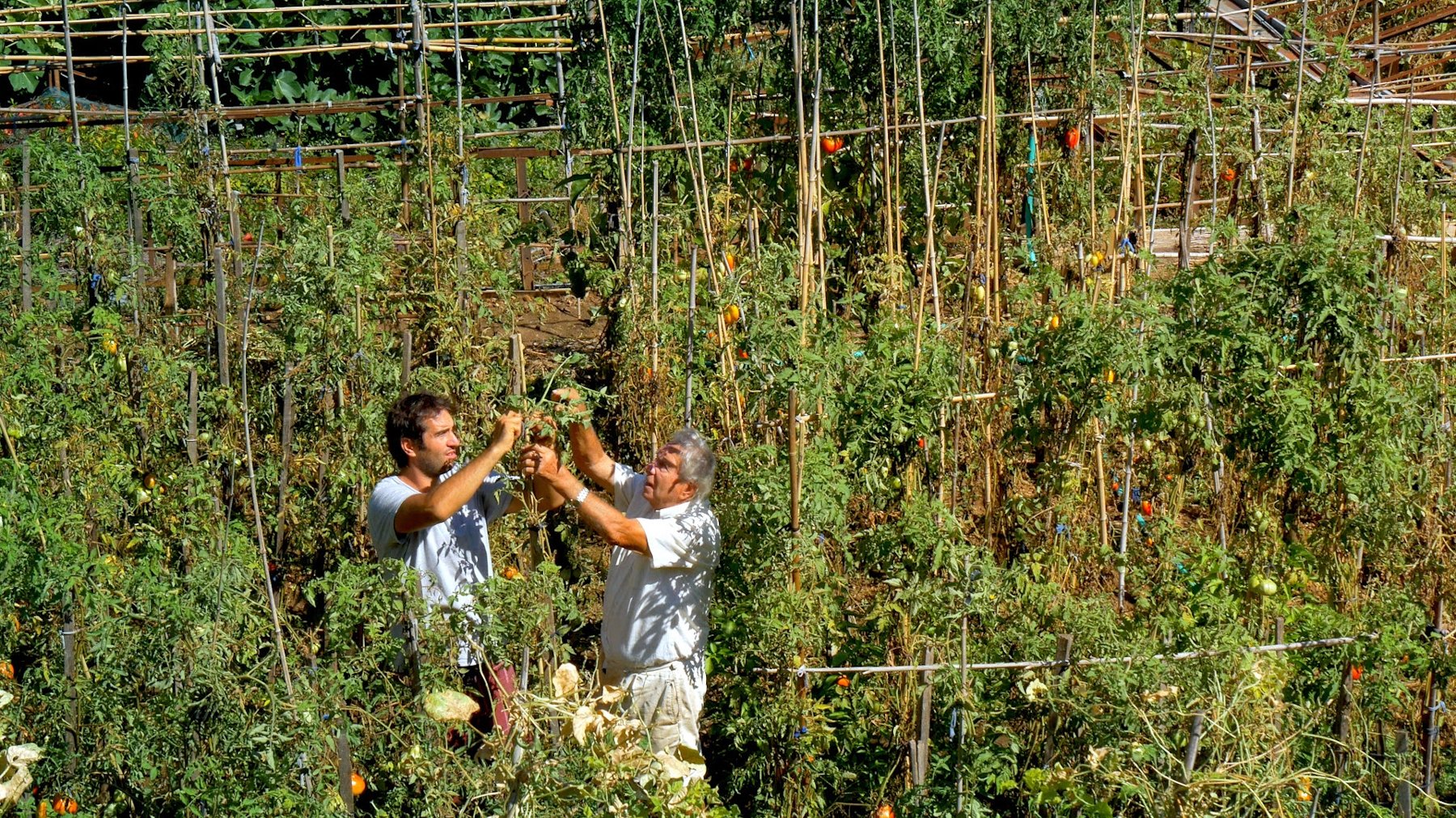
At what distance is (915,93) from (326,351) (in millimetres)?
2386

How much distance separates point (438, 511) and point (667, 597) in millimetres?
570

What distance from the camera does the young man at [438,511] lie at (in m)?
3.29

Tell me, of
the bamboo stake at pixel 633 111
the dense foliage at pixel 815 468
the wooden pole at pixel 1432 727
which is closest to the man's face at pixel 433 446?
the dense foliage at pixel 815 468

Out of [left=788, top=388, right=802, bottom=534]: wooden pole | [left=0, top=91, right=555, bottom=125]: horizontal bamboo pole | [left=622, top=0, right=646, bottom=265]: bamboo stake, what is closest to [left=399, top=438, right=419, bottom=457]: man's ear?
[left=788, top=388, right=802, bottom=534]: wooden pole

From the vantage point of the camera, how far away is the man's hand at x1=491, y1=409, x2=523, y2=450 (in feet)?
10.3

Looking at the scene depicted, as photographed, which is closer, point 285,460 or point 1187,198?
point 285,460

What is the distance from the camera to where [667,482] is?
3.44 metres

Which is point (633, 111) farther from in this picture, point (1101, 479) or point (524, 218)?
point (524, 218)

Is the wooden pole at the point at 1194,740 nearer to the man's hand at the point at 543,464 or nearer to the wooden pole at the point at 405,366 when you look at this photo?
the man's hand at the point at 543,464

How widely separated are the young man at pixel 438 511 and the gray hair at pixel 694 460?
12.3 inches

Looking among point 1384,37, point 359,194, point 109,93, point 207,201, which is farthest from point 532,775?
point 109,93

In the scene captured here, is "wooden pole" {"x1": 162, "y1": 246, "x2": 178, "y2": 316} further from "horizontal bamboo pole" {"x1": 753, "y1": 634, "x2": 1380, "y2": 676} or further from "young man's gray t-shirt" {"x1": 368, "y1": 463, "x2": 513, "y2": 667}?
"horizontal bamboo pole" {"x1": 753, "y1": 634, "x2": 1380, "y2": 676}

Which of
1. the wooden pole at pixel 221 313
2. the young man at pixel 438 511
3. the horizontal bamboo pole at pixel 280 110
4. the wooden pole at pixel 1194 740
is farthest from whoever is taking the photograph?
the horizontal bamboo pole at pixel 280 110

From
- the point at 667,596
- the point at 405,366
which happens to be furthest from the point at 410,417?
the point at 405,366
